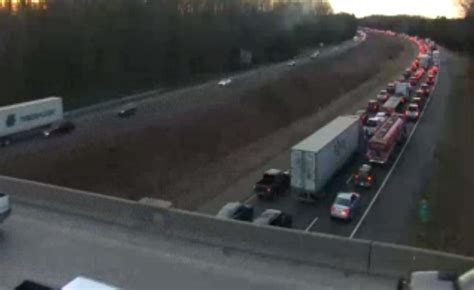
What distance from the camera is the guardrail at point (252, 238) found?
14.3 ft

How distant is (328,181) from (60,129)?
9.47m

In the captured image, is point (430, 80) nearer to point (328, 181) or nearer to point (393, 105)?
point (393, 105)

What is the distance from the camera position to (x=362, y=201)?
44.3ft

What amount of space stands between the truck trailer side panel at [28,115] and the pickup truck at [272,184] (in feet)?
28.7

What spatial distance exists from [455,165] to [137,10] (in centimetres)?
2391

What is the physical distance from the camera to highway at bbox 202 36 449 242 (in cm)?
1188

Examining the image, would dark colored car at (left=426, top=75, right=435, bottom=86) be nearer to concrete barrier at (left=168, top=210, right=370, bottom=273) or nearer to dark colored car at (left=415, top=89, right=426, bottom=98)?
dark colored car at (left=415, top=89, right=426, bottom=98)

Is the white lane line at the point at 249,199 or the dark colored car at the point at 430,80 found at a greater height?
the dark colored car at the point at 430,80

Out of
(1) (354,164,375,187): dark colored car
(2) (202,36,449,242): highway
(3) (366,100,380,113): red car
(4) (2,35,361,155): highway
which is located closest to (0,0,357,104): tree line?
(4) (2,35,361,155): highway

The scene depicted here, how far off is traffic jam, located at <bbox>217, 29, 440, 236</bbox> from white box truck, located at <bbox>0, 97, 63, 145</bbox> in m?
8.65

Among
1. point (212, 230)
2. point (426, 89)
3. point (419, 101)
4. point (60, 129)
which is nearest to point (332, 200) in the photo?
point (212, 230)

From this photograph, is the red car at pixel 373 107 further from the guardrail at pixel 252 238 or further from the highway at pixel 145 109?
the guardrail at pixel 252 238

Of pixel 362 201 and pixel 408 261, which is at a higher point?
pixel 408 261

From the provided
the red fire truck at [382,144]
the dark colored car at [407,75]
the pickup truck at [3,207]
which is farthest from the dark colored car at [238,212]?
the dark colored car at [407,75]
